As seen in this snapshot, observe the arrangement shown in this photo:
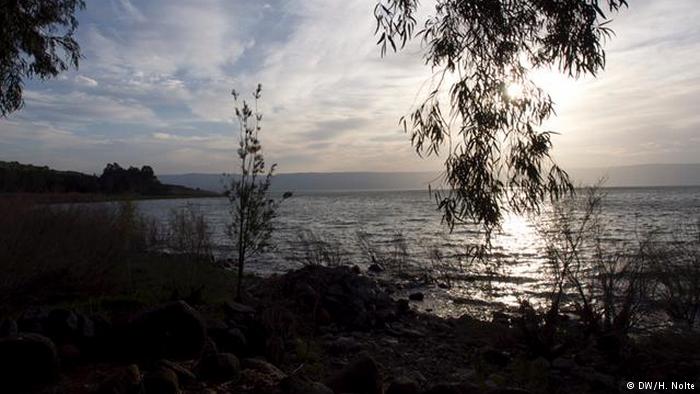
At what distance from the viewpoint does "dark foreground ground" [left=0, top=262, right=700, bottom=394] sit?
201 inches

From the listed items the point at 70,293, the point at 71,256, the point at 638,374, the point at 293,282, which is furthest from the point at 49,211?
the point at 638,374

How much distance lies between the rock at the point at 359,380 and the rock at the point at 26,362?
2601 mm

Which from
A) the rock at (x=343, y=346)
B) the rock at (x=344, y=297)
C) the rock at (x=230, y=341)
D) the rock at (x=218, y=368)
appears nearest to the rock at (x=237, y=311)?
the rock at (x=230, y=341)

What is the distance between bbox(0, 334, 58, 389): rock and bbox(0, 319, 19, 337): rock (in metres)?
0.62

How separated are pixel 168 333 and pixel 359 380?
2.11 meters

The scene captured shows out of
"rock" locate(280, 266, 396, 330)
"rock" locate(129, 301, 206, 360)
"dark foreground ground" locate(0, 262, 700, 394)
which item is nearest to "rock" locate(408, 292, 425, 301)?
"rock" locate(280, 266, 396, 330)

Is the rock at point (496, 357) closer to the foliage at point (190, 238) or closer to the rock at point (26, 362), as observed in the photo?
the rock at point (26, 362)

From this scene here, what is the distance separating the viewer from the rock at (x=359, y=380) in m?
5.58

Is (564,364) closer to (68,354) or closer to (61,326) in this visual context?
(68,354)

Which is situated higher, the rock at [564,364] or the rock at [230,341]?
the rock at [230,341]

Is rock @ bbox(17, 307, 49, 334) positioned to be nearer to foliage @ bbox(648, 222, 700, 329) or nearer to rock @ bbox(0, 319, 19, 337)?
rock @ bbox(0, 319, 19, 337)

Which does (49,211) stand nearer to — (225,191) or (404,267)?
(225,191)

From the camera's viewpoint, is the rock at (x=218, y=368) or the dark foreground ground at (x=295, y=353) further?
the rock at (x=218, y=368)

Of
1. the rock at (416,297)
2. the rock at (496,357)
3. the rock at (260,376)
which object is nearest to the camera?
the rock at (260,376)
